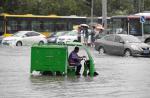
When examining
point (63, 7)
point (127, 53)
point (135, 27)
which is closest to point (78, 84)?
point (127, 53)

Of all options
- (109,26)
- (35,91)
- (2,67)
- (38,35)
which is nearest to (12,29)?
(38,35)

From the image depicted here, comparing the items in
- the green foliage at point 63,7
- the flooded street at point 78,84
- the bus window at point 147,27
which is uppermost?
the green foliage at point 63,7

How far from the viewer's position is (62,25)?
204 ft

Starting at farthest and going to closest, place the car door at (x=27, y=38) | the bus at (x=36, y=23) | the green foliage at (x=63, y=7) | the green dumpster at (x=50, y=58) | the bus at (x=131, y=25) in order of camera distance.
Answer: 1. the green foliage at (x=63, y=7)
2. the bus at (x=36, y=23)
3. the car door at (x=27, y=38)
4. the bus at (x=131, y=25)
5. the green dumpster at (x=50, y=58)

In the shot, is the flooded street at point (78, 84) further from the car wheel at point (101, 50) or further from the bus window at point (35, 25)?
the bus window at point (35, 25)

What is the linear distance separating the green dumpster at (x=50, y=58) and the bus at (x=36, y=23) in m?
34.7

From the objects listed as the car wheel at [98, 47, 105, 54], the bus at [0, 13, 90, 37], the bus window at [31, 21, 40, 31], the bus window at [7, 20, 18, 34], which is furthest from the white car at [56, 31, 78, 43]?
the car wheel at [98, 47, 105, 54]

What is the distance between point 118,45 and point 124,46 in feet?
1.57

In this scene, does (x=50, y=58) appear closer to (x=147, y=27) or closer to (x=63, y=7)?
(x=147, y=27)

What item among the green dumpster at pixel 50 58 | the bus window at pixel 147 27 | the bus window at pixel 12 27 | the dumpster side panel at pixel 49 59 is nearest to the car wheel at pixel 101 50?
the bus window at pixel 147 27

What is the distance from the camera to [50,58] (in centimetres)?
2092

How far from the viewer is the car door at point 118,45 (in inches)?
1389

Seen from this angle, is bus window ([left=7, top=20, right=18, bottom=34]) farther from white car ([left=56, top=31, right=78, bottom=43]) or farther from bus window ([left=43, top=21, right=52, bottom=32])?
white car ([left=56, top=31, right=78, bottom=43])

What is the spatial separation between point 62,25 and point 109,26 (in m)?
10.7
